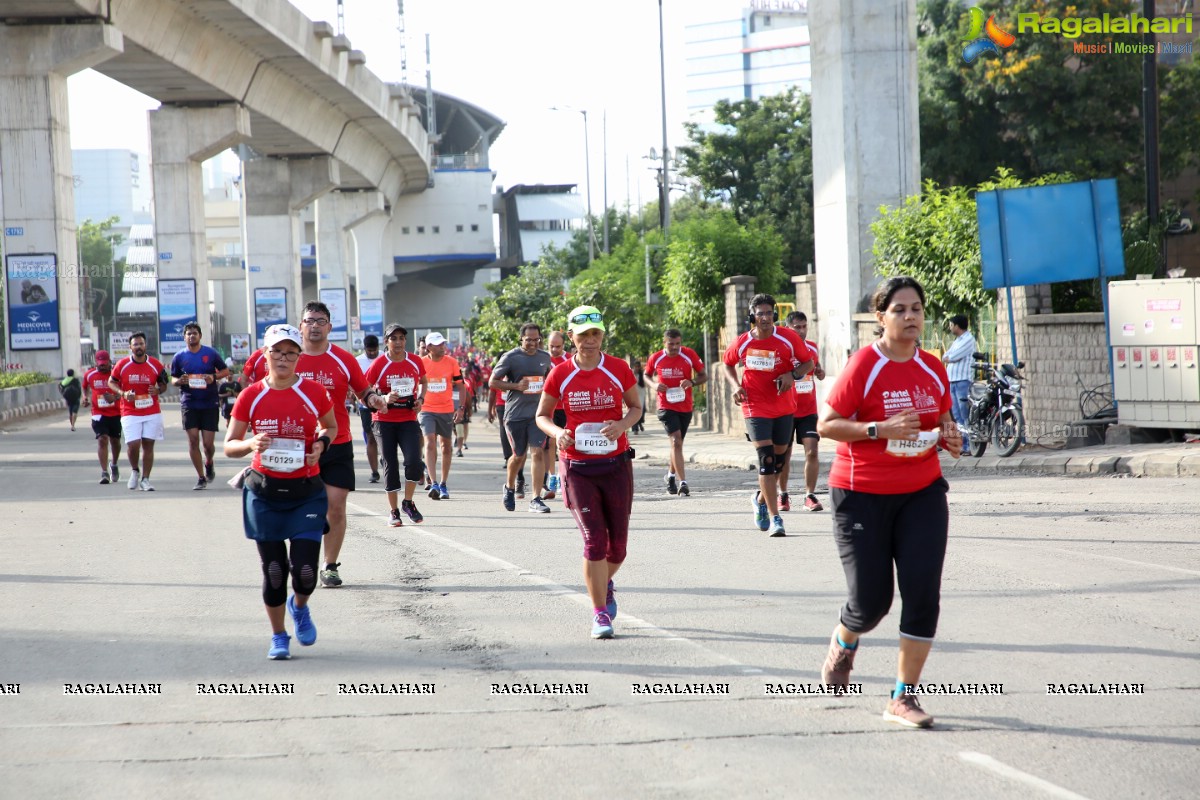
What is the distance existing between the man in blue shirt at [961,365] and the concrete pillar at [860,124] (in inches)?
243

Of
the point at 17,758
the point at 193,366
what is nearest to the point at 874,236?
the point at 193,366

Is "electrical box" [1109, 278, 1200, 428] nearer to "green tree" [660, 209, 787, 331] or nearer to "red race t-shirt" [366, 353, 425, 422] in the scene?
"red race t-shirt" [366, 353, 425, 422]

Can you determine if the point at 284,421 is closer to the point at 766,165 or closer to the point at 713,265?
the point at 713,265

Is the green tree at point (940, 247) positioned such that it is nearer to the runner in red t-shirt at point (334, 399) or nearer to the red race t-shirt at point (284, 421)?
the runner in red t-shirt at point (334, 399)

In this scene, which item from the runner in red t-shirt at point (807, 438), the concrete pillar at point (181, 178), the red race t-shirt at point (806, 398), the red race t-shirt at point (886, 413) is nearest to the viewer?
the red race t-shirt at point (886, 413)

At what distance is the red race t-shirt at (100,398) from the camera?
1945 centimetres

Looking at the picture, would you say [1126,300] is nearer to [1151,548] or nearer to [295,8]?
[1151,548]

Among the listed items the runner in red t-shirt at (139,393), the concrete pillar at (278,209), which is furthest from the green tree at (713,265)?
the concrete pillar at (278,209)

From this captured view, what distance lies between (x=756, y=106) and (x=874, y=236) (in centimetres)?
2969

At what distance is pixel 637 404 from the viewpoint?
8.36 m

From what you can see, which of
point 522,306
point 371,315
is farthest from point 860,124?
point 371,315

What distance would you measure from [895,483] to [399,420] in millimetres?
8306

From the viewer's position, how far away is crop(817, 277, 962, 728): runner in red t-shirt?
5648mm

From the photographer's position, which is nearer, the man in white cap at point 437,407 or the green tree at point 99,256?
the man in white cap at point 437,407
